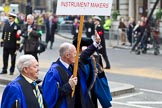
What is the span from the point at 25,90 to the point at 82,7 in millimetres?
1626

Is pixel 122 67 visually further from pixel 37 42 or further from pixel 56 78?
pixel 56 78

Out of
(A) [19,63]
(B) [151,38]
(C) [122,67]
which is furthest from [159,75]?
(A) [19,63]

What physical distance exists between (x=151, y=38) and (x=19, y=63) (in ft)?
64.7

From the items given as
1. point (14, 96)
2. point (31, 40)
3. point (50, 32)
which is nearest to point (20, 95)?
point (14, 96)

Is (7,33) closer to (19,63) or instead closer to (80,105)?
(80,105)

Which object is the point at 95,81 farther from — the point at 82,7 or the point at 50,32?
the point at 50,32

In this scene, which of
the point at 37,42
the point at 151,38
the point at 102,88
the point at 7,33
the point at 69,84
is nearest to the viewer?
the point at 69,84

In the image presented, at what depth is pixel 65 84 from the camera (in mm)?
6125

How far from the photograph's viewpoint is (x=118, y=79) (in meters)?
14.9

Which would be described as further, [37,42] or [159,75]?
[159,75]

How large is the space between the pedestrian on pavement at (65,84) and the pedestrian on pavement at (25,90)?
2.57 ft

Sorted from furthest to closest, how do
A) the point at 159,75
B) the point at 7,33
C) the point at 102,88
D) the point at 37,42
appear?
the point at 159,75 < the point at 7,33 < the point at 37,42 < the point at 102,88

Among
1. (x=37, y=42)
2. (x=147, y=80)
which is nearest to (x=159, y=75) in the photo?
(x=147, y=80)

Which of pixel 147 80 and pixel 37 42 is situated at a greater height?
pixel 37 42
